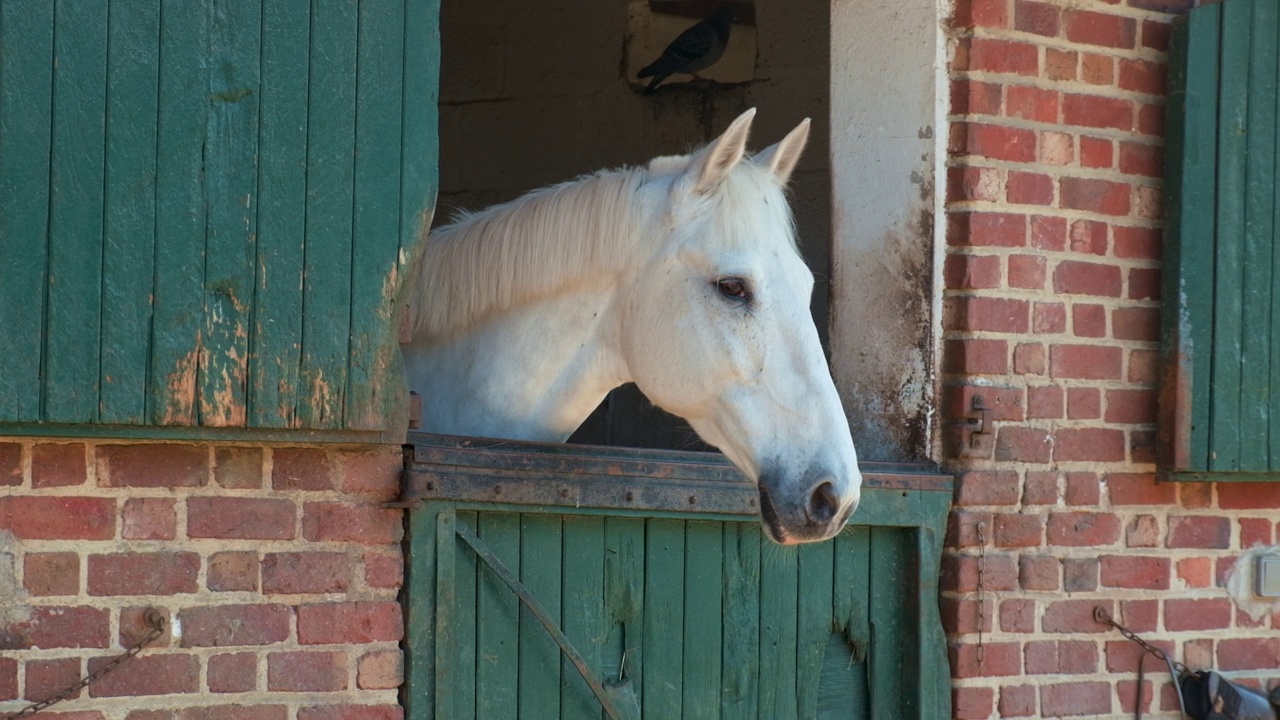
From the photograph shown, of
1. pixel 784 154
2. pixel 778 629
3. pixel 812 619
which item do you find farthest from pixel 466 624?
pixel 784 154

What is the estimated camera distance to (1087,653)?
143 inches

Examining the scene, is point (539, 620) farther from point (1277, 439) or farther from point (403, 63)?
point (1277, 439)

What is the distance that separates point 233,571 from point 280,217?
68 cm

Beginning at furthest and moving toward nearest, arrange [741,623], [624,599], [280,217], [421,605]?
[741,623]
[624,599]
[421,605]
[280,217]

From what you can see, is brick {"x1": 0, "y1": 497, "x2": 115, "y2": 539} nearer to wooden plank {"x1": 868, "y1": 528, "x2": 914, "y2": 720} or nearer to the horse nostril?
the horse nostril

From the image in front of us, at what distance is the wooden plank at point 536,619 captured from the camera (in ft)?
10.1

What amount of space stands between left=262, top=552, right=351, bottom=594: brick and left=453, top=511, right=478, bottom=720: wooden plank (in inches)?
10.6

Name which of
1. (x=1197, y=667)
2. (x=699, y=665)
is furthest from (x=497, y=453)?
(x=1197, y=667)

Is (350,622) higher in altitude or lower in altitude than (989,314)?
lower

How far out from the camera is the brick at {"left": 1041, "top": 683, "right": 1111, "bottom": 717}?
3.58m

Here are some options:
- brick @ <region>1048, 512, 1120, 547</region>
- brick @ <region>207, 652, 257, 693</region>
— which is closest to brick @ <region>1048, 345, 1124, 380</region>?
brick @ <region>1048, 512, 1120, 547</region>

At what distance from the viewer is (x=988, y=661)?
353cm

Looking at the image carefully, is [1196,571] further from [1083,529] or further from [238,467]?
[238,467]

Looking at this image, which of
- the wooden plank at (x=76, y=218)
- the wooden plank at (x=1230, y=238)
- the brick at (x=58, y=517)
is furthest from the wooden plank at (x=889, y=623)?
the wooden plank at (x=76, y=218)
